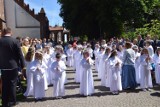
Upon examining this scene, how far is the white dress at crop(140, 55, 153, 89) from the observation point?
15.7 m

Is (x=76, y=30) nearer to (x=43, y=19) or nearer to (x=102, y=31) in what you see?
(x=102, y=31)

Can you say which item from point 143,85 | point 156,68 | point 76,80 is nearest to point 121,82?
point 143,85

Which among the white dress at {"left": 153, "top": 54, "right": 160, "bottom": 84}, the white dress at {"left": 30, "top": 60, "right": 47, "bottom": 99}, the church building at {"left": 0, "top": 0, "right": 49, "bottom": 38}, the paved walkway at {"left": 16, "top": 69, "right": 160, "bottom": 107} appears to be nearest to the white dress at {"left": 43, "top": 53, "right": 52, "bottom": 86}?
the paved walkway at {"left": 16, "top": 69, "right": 160, "bottom": 107}

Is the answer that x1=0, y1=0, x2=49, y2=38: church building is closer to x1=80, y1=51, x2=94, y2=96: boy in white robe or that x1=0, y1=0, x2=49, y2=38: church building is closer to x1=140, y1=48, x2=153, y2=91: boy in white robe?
x1=140, y1=48, x2=153, y2=91: boy in white robe

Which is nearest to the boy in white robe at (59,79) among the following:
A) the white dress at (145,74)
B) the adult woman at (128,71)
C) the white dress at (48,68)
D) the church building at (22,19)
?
the adult woman at (128,71)

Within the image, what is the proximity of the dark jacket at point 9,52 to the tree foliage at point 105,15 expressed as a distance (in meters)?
30.5

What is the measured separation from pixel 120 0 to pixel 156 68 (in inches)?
1001

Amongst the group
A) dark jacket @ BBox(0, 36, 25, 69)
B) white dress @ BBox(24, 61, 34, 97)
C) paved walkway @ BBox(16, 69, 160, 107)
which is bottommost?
paved walkway @ BBox(16, 69, 160, 107)

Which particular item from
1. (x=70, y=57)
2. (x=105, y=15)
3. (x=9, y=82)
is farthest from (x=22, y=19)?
(x=9, y=82)

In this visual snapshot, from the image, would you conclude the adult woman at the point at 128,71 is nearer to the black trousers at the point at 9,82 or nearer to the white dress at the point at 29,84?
the white dress at the point at 29,84

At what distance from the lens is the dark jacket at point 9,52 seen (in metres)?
11.5

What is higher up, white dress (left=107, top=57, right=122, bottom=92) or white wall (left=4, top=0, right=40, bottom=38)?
white wall (left=4, top=0, right=40, bottom=38)

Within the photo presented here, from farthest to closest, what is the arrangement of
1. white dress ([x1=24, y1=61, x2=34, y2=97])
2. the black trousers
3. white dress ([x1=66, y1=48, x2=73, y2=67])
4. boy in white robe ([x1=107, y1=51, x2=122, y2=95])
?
white dress ([x1=66, y1=48, x2=73, y2=67])
boy in white robe ([x1=107, y1=51, x2=122, y2=95])
white dress ([x1=24, y1=61, x2=34, y2=97])
the black trousers

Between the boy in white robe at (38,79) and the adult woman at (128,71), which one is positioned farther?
the adult woman at (128,71)
